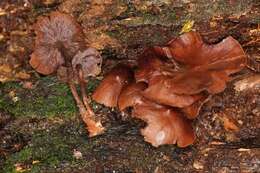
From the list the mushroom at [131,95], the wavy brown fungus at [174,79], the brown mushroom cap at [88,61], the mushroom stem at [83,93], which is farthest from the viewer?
the mushroom stem at [83,93]

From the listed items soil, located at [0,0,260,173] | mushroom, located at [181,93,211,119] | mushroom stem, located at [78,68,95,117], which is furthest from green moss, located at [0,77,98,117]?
mushroom, located at [181,93,211,119]

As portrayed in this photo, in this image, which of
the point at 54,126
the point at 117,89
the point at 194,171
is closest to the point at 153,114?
the point at 117,89

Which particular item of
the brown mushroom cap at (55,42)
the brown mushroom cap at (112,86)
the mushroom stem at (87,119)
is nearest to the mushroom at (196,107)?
the brown mushroom cap at (112,86)

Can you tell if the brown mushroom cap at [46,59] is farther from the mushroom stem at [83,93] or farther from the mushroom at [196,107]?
the mushroom at [196,107]

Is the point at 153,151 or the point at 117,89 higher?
the point at 117,89

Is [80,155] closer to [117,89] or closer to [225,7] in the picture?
[117,89]

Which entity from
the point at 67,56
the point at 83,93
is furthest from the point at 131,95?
the point at 67,56

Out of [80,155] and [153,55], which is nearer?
[153,55]
